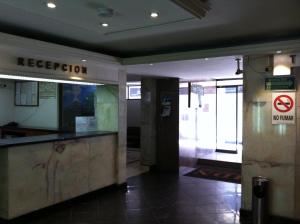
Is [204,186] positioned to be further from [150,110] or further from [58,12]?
[58,12]

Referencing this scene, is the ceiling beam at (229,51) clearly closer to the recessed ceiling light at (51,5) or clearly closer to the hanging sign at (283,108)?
the hanging sign at (283,108)

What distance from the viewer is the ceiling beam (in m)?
3.59

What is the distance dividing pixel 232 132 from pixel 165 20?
5411 millimetres

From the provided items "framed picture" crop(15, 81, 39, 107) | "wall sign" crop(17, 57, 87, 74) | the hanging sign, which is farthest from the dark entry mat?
"framed picture" crop(15, 81, 39, 107)

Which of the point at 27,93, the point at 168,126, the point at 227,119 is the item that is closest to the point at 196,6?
the point at 168,126

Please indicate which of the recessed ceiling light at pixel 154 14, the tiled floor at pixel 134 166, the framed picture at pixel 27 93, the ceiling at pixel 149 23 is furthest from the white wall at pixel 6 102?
the recessed ceiling light at pixel 154 14

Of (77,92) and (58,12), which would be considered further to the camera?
(77,92)

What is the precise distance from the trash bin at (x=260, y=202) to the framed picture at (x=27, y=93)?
607 centimetres

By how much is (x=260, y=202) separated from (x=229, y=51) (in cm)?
211

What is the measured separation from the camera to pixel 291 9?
9.37 feet

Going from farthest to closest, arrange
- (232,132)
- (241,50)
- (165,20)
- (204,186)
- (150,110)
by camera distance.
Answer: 1. (232,132)
2. (150,110)
3. (204,186)
4. (241,50)
5. (165,20)

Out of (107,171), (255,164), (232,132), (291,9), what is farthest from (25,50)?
(232,132)

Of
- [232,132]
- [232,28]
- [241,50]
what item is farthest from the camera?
[232,132]

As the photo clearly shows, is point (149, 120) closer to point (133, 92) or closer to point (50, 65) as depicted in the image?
point (50, 65)
